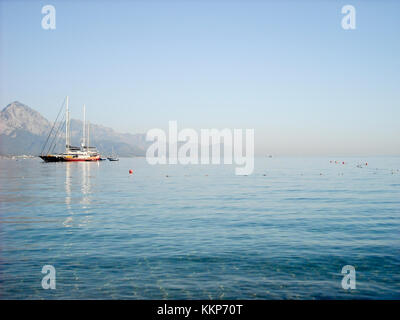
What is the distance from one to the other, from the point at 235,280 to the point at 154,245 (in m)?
9.10

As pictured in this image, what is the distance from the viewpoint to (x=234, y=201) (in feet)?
177

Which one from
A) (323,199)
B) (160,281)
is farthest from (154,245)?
(323,199)

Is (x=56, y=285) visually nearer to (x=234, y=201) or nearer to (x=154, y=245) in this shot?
(x=154, y=245)

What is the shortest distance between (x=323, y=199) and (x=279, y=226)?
25242mm

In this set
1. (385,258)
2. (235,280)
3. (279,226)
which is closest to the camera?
(235,280)

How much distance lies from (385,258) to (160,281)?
13.9 metres

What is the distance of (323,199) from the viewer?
183 ft

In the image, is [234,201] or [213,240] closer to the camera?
[213,240]

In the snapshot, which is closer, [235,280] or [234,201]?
[235,280]

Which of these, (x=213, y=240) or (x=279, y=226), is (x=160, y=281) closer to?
(x=213, y=240)

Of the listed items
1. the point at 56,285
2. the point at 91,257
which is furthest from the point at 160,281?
the point at 91,257
